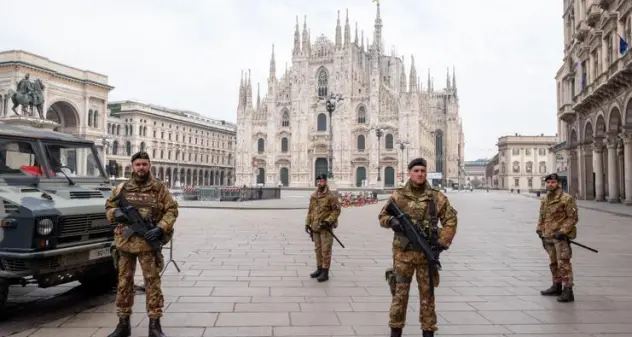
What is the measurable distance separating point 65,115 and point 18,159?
53.9 meters

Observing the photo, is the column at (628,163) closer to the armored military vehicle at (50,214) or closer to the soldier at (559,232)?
the soldier at (559,232)

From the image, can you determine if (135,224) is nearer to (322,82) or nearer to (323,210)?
(323,210)

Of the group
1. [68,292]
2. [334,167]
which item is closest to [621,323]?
[68,292]

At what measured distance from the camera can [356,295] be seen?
21.2ft

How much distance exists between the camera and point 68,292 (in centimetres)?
654

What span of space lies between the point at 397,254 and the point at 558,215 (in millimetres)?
3234

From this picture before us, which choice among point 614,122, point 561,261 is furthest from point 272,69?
point 561,261

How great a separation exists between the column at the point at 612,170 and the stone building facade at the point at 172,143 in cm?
5482

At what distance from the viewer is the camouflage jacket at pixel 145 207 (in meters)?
4.64

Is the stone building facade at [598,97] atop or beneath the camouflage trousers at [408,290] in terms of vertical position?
atop

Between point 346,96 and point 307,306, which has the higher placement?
point 346,96

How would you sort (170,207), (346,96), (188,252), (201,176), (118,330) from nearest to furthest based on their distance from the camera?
(118,330), (170,207), (188,252), (346,96), (201,176)

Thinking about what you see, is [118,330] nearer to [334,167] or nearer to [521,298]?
[521,298]

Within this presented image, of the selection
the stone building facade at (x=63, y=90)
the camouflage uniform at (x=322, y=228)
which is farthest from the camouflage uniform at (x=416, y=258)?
the stone building facade at (x=63, y=90)
